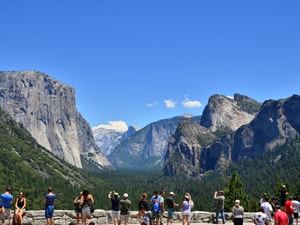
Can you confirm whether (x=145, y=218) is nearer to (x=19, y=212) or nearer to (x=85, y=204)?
(x=85, y=204)

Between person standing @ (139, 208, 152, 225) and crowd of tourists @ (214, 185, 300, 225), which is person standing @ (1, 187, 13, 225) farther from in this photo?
crowd of tourists @ (214, 185, 300, 225)

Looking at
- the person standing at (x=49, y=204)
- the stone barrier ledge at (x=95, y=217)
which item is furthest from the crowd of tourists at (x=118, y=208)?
the stone barrier ledge at (x=95, y=217)

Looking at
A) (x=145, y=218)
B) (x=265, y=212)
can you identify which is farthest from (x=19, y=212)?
(x=265, y=212)

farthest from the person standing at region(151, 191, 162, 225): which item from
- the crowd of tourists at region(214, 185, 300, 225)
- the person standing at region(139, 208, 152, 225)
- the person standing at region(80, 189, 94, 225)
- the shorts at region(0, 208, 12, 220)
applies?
the shorts at region(0, 208, 12, 220)

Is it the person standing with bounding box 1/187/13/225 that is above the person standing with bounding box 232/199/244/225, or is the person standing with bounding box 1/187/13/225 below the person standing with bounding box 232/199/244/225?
above

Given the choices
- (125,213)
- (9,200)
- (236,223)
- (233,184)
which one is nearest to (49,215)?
(9,200)

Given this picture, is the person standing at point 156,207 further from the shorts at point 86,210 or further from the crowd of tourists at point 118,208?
the shorts at point 86,210

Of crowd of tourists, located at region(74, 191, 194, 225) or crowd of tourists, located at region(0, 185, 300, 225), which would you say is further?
crowd of tourists, located at region(74, 191, 194, 225)

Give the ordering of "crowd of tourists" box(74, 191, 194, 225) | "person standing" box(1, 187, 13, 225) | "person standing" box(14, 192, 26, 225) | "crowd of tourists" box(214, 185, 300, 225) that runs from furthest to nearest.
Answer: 1. "crowd of tourists" box(74, 191, 194, 225)
2. "person standing" box(1, 187, 13, 225)
3. "person standing" box(14, 192, 26, 225)
4. "crowd of tourists" box(214, 185, 300, 225)

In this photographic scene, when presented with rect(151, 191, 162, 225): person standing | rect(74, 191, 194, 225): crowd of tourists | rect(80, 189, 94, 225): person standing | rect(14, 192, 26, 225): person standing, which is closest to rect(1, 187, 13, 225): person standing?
rect(14, 192, 26, 225): person standing

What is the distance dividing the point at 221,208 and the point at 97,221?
11.2m

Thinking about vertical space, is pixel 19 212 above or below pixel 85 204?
below

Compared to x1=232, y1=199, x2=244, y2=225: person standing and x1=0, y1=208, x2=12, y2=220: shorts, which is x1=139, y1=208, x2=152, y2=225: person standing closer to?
x1=232, y1=199, x2=244, y2=225: person standing

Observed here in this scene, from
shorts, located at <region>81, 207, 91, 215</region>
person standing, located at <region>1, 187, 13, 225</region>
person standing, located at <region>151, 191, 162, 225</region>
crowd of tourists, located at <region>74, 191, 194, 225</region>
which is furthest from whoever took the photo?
person standing, located at <region>151, 191, 162, 225</region>
